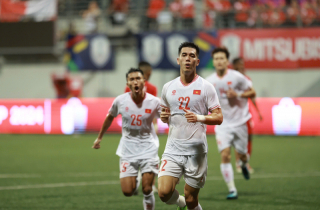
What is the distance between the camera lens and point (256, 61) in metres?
21.2

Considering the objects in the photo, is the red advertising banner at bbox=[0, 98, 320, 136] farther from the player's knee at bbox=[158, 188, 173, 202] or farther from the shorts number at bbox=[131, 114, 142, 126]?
the player's knee at bbox=[158, 188, 173, 202]

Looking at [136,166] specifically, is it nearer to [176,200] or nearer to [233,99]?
[176,200]

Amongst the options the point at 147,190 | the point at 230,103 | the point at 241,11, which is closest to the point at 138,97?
the point at 147,190

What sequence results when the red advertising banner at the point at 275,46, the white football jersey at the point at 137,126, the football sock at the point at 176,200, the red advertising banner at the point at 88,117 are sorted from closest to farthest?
the football sock at the point at 176,200
the white football jersey at the point at 137,126
the red advertising banner at the point at 88,117
the red advertising banner at the point at 275,46

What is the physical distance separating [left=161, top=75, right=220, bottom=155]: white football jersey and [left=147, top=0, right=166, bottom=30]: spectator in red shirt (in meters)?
17.4

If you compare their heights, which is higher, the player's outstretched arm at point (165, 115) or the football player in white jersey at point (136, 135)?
the player's outstretched arm at point (165, 115)

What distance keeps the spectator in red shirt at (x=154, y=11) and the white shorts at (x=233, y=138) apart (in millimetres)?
14759

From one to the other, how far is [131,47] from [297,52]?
800 centimetres

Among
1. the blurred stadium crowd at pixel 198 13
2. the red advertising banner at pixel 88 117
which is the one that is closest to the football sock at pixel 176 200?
the red advertising banner at pixel 88 117

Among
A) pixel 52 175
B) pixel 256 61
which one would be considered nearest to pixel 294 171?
pixel 52 175

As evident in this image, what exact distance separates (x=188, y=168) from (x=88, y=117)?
15.0m

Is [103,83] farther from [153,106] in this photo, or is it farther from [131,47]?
[153,106]

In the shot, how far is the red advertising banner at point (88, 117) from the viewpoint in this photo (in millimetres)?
18484

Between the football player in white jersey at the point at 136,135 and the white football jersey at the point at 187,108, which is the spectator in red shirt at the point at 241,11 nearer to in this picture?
the football player in white jersey at the point at 136,135
